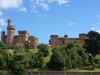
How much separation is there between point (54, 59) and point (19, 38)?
2777 centimetres

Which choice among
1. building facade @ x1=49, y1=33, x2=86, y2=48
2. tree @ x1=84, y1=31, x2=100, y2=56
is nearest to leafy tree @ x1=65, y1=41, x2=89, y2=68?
tree @ x1=84, y1=31, x2=100, y2=56

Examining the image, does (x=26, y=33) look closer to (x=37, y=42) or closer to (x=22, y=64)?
(x=37, y=42)

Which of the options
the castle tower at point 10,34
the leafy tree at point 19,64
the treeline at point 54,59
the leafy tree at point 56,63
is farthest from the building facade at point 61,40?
the leafy tree at point 19,64

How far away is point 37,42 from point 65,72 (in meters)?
28.6

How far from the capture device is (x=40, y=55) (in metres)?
79.8

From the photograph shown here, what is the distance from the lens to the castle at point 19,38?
101 metres

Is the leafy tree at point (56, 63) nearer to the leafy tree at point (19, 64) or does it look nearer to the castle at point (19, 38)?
the leafy tree at point (19, 64)

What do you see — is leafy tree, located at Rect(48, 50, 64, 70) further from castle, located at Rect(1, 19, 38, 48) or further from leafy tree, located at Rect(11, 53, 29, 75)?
castle, located at Rect(1, 19, 38, 48)

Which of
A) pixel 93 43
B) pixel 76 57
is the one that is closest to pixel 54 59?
pixel 76 57

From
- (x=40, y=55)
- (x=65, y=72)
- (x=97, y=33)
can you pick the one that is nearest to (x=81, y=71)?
(x=65, y=72)

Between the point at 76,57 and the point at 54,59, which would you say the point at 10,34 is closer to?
the point at 76,57

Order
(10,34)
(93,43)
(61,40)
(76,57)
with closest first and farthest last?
1. (76,57)
2. (93,43)
3. (10,34)
4. (61,40)

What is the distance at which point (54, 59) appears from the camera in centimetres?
7606

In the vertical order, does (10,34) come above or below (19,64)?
above
